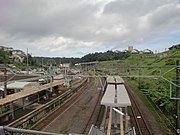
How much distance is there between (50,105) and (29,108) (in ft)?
6.49

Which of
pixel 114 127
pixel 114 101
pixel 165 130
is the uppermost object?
pixel 114 101

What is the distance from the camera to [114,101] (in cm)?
1111

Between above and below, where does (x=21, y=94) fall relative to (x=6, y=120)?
above

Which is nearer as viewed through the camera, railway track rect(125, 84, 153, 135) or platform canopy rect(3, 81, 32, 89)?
railway track rect(125, 84, 153, 135)

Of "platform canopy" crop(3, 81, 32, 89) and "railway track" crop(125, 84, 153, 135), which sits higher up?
"platform canopy" crop(3, 81, 32, 89)

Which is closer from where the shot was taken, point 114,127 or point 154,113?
point 114,127

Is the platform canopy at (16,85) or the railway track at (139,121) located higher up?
the platform canopy at (16,85)

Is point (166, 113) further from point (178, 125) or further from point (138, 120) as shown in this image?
point (178, 125)

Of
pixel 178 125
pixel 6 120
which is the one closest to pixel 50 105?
pixel 6 120

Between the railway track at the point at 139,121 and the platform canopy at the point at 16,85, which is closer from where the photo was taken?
the railway track at the point at 139,121

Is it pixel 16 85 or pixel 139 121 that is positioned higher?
pixel 16 85

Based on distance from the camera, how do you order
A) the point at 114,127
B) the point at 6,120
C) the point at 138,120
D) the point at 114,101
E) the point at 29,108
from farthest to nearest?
the point at 29,108 → the point at 138,120 → the point at 6,120 → the point at 114,127 → the point at 114,101

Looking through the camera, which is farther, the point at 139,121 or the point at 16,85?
the point at 16,85

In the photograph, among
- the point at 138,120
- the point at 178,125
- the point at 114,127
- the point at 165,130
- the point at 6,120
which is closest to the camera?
the point at 114,127
